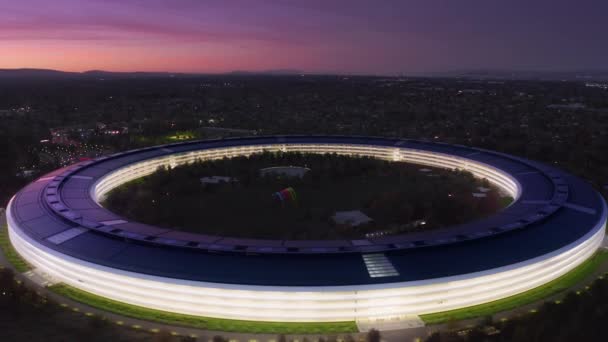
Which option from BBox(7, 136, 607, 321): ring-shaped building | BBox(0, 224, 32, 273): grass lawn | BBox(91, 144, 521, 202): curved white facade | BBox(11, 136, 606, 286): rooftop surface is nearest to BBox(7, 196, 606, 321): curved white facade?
BBox(7, 136, 607, 321): ring-shaped building

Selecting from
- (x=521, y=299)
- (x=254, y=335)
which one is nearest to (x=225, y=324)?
(x=254, y=335)

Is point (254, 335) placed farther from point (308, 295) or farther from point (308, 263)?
point (308, 263)

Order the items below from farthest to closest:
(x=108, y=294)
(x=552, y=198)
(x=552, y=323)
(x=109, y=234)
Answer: (x=552, y=198), (x=109, y=234), (x=108, y=294), (x=552, y=323)

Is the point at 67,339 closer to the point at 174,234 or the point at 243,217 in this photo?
the point at 174,234

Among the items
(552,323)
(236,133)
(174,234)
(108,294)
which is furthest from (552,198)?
(236,133)

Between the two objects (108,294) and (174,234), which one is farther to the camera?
(174,234)
